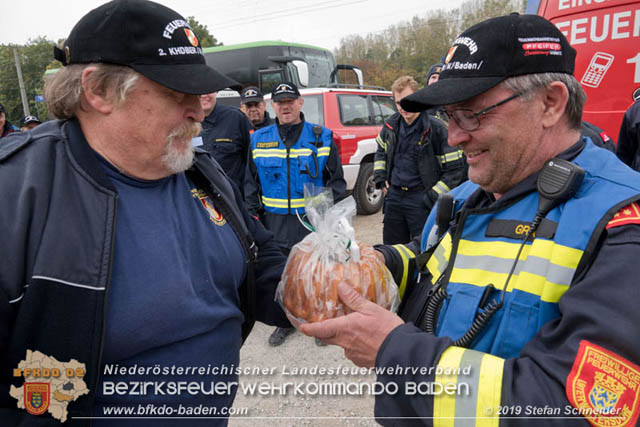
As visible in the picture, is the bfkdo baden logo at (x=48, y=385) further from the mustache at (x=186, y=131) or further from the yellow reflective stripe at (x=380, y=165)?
the yellow reflective stripe at (x=380, y=165)

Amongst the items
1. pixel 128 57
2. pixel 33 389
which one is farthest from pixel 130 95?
pixel 33 389

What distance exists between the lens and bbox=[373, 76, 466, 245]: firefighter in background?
4.05 metres

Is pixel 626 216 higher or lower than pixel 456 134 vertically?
lower

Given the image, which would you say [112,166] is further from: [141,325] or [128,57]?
[141,325]

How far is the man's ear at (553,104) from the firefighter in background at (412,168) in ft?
8.88

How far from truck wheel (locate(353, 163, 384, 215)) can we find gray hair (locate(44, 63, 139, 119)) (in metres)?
6.09

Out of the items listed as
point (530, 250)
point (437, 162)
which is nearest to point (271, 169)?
point (437, 162)

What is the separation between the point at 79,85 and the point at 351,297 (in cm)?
120

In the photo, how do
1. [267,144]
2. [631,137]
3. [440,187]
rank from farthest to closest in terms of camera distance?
[267,144] → [440,187] → [631,137]

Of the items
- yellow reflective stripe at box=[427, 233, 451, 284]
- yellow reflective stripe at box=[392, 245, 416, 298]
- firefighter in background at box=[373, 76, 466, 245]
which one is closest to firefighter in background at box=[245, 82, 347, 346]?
firefighter in background at box=[373, 76, 466, 245]

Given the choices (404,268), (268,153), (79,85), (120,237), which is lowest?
(268,153)

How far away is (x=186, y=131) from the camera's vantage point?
1.54 meters

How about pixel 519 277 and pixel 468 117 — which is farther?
pixel 468 117

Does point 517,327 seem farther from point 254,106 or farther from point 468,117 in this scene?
point 254,106
